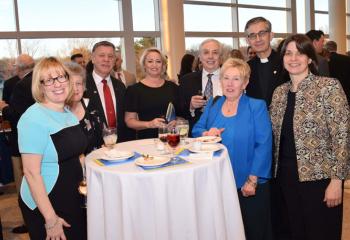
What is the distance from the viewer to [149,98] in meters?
3.10

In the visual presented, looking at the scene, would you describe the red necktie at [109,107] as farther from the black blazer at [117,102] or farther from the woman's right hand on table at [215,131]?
the woman's right hand on table at [215,131]

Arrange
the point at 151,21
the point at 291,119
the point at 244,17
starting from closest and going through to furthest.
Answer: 1. the point at 291,119
2. the point at 151,21
3. the point at 244,17

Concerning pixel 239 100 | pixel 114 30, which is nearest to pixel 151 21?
pixel 114 30

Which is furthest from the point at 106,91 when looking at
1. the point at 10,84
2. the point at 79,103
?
the point at 10,84

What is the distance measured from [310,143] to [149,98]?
1454mm

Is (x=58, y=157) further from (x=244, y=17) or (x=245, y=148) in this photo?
(x=244, y=17)

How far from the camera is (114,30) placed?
7.98 m

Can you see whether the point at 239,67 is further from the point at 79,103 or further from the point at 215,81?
the point at 79,103

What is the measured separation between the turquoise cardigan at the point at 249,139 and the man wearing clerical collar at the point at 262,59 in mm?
575

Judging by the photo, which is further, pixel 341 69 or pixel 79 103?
pixel 341 69

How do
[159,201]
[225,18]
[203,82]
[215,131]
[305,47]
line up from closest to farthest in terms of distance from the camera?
[159,201]
[305,47]
[215,131]
[203,82]
[225,18]

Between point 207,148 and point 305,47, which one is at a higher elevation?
point 305,47

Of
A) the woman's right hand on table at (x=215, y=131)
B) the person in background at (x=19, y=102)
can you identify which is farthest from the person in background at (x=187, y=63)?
the woman's right hand on table at (x=215, y=131)

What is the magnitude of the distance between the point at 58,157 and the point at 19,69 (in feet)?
9.36
